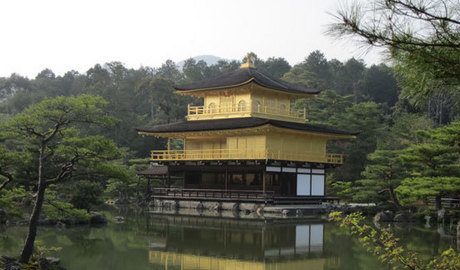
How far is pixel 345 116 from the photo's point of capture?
4394 cm

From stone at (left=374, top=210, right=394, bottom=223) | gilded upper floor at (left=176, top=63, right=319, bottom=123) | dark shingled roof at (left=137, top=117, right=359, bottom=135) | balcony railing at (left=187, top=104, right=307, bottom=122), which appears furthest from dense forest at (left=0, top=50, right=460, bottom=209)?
gilded upper floor at (left=176, top=63, right=319, bottom=123)

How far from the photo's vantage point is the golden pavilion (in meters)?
33.9

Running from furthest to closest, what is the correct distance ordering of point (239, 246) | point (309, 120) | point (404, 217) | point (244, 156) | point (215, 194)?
point (309, 120)
point (215, 194)
point (244, 156)
point (404, 217)
point (239, 246)

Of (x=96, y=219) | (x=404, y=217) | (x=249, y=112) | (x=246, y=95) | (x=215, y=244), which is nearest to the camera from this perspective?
(x=215, y=244)

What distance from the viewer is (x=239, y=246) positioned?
60.0 ft

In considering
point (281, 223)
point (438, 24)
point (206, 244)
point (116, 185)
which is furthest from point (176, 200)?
point (438, 24)

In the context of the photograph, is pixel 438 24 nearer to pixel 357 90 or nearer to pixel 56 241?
pixel 56 241

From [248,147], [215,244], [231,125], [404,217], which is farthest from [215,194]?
[215,244]

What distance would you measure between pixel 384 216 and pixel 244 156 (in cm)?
871

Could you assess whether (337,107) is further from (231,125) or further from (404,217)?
(404,217)

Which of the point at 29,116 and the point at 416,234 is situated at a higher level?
the point at 29,116

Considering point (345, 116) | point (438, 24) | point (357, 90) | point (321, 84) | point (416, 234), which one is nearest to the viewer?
point (438, 24)

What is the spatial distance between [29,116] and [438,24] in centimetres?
919

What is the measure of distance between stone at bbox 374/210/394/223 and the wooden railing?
5978 mm
